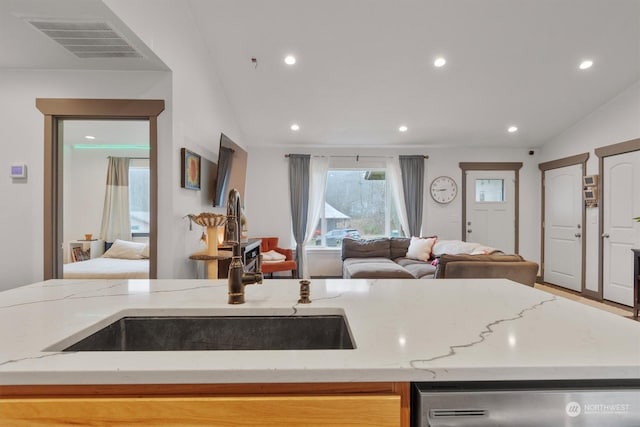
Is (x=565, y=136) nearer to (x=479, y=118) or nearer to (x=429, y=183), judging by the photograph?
(x=479, y=118)

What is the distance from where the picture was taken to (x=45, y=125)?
99.0 inches

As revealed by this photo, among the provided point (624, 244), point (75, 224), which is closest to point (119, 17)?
point (75, 224)

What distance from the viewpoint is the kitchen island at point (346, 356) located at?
64 cm

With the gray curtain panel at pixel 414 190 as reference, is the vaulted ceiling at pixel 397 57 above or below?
above

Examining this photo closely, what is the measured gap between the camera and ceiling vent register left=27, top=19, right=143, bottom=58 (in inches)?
77.0

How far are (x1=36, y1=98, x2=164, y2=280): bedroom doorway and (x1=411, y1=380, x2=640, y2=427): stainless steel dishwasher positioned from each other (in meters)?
2.45

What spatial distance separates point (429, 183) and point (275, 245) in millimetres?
2826

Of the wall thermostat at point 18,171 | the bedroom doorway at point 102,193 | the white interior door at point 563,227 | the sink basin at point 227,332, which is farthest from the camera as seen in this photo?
the bedroom doorway at point 102,193

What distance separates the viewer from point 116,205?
5105mm

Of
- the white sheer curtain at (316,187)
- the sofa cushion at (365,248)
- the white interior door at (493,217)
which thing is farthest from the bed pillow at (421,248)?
the white sheer curtain at (316,187)

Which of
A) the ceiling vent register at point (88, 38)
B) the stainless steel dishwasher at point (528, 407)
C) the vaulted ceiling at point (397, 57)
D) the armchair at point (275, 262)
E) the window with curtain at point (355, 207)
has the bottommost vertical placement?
the armchair at point (275, 262)

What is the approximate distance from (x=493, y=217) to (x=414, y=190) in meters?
1.45

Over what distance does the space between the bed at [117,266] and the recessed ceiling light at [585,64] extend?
5.18 meters

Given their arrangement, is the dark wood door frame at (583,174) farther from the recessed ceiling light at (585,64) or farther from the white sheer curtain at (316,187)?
the white sheer curtain at (316,187)
